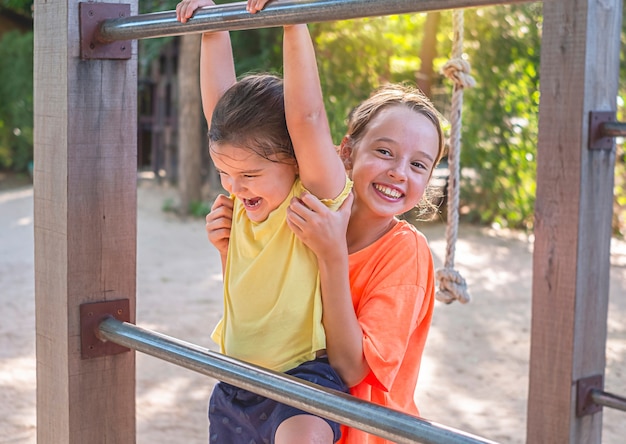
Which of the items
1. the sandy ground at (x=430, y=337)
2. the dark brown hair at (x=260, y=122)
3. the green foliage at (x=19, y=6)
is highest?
the green foliage at (x=19, y=6)

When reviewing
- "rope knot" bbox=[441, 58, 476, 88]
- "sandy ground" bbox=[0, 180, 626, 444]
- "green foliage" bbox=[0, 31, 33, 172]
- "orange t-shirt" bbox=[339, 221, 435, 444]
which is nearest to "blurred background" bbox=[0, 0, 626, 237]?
"sandy ground" bbox=[0, 180, 626, 444]

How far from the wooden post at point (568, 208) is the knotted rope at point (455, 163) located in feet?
1.96

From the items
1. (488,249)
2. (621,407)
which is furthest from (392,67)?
(621,407)

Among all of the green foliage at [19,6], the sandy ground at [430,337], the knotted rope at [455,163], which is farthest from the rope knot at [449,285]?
the green foliage at [19,6]

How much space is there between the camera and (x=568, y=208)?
1.58 meters

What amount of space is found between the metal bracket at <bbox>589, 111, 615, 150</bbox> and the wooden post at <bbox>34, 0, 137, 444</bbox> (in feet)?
2.67

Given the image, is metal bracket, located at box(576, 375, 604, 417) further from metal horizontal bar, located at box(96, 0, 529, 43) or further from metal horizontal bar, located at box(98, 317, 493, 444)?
metal horizontal bar, located at box(96, 0, 529, 43)

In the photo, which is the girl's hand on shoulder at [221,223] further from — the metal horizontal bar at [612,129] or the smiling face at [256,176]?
the metal horizontal bar at [612,129]

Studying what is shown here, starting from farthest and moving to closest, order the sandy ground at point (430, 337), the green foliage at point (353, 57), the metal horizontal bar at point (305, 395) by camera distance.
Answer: the green foliage at point (353, 57), the sandy ground at point (430, 337), the metal horizontal bar at point (305, 395)

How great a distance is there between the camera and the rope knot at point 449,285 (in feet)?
7.34

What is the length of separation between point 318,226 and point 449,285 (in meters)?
0.92

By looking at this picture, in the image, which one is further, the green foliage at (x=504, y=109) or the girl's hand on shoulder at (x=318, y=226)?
the green foliage at (x=504, y=109)

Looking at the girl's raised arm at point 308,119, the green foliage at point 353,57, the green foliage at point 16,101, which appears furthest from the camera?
the green foliage at point 16,101

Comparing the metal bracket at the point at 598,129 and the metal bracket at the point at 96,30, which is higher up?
the metal bracket at the point at 96,30
